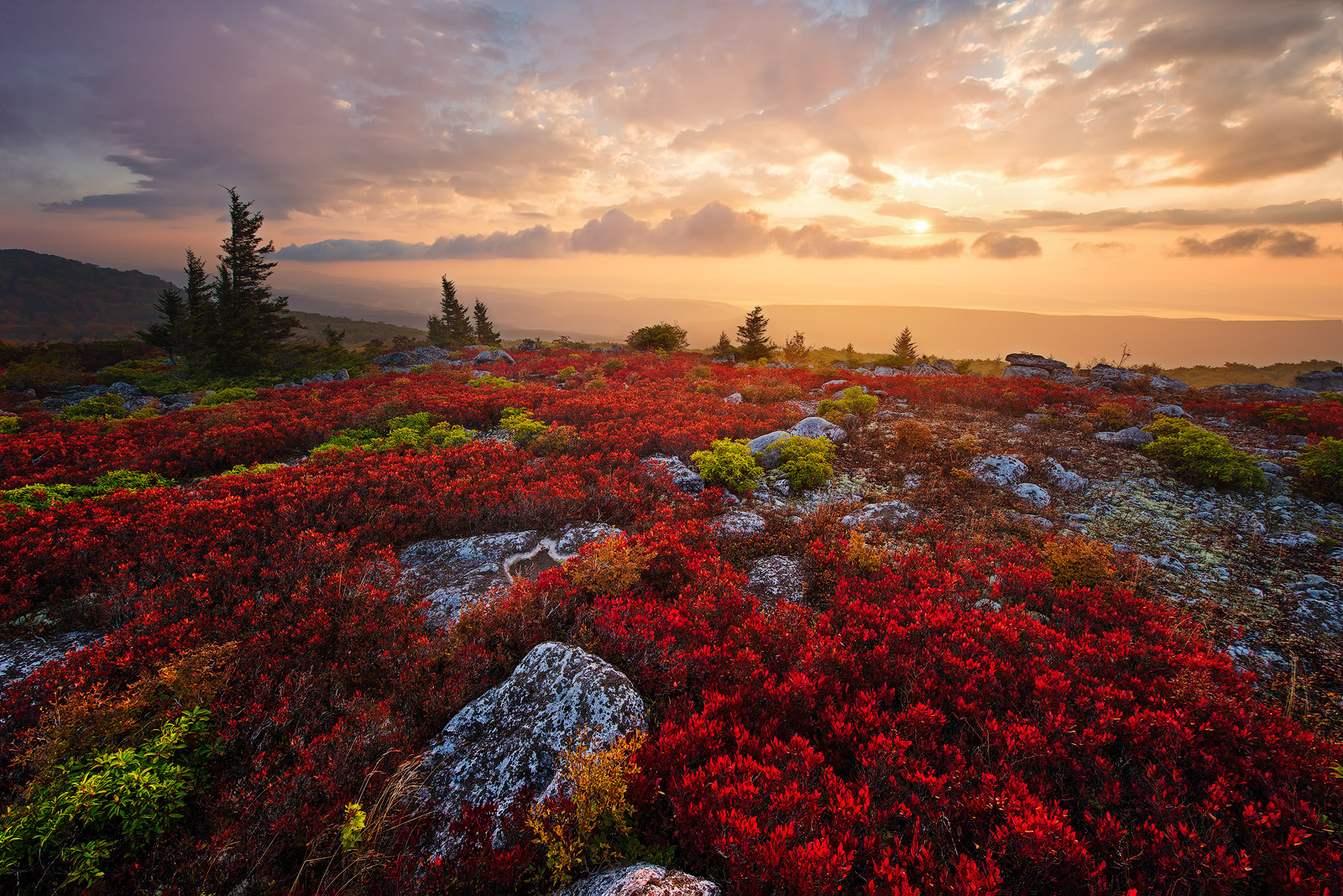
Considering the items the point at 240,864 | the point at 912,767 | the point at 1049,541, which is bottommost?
the point at 240,864

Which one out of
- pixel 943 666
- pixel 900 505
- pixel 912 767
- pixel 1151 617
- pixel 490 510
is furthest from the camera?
pixel 900 505

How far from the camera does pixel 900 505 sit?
952 cm

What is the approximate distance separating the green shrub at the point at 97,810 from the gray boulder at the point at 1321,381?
4786 centimetres

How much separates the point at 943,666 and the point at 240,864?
624 centimetres

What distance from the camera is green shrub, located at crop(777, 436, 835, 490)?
1061 cm

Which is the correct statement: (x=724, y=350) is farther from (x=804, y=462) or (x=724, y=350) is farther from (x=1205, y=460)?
(x=1205, y=460)

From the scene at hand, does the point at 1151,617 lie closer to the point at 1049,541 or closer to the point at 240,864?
the point at 1049,541

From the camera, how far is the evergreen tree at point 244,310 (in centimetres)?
2444

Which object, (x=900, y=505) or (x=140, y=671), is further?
(x=900, y=505)

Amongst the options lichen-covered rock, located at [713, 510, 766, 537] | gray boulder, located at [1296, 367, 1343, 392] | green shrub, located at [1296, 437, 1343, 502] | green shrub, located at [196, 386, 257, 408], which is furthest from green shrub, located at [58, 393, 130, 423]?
gray boulder, located at [1296, 367, 1343, 392]

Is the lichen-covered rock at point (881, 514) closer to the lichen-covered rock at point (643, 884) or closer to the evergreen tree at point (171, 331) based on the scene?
the lichen-covered rock at point (643, 884)

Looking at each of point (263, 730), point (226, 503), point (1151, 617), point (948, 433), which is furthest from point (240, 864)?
point (948, 433)

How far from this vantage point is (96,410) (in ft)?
47.3

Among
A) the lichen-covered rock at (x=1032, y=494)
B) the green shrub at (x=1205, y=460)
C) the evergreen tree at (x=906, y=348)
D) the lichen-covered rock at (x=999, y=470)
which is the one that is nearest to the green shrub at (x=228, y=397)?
the lichen-covered rock at (x=999, y=470)
